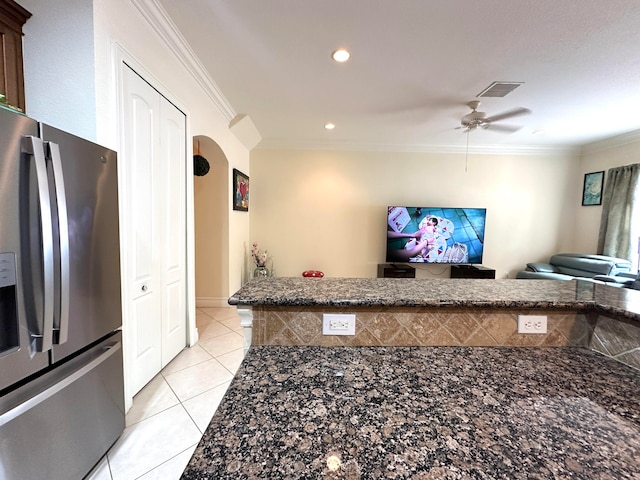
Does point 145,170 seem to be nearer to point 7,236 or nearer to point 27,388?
point 7,236

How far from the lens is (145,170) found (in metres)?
1.80

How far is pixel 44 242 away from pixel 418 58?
254 centimetres

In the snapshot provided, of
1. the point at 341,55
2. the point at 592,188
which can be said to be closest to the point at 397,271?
the point at 341,55

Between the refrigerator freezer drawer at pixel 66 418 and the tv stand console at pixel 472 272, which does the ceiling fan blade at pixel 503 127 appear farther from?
the refrigerator freezer drawer at pixel 66 418

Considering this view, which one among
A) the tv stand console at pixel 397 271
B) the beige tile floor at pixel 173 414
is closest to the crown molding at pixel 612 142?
the tv stand console at pixel 397 271

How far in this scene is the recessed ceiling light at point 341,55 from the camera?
2002 millimetres

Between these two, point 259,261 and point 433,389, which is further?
point 259,261

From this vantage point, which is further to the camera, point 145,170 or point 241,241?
point 241,241

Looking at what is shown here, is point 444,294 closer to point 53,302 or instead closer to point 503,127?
point 53,302

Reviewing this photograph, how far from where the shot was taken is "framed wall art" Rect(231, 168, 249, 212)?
11.9 feet


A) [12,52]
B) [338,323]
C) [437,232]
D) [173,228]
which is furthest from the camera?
[437,232]

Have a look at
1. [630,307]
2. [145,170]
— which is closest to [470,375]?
[630,307]

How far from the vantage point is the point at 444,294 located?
101 centimetres

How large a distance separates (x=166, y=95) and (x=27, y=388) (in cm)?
191
